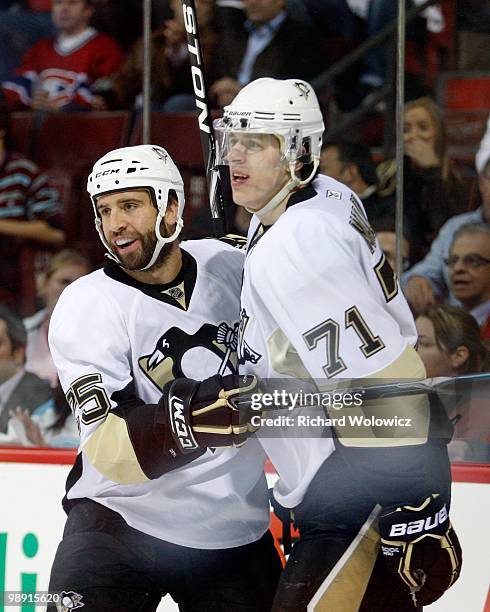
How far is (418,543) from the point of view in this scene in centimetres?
211

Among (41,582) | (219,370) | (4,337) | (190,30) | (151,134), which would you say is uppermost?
(190,30)

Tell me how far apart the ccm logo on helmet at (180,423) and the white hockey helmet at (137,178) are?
334 millimetres

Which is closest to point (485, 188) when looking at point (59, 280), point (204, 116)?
point (204, 116)

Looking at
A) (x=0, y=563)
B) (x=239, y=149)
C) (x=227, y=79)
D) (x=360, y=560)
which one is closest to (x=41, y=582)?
(x=0, y=563)

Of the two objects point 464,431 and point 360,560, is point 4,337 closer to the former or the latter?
point 464,431

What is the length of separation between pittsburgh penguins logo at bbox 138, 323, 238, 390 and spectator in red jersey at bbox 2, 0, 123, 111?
1.96 m

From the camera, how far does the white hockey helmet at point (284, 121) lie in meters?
2.25

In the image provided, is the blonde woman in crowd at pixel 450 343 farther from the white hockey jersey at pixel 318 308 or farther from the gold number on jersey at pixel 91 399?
the gold number on jersey at pixel 91 399

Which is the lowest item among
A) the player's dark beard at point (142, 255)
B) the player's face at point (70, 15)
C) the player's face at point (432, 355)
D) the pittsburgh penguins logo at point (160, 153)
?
the player's face at point (432, 355)

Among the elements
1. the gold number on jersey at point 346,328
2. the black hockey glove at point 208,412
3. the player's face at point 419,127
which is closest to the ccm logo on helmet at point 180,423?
the black hockey glove at point 208,412

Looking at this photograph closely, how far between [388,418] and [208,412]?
1.09 ft

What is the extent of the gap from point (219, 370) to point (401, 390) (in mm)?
392

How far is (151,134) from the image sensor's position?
383 cm

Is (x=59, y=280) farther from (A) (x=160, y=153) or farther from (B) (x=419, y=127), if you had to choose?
(A) (x=160, y=153)
